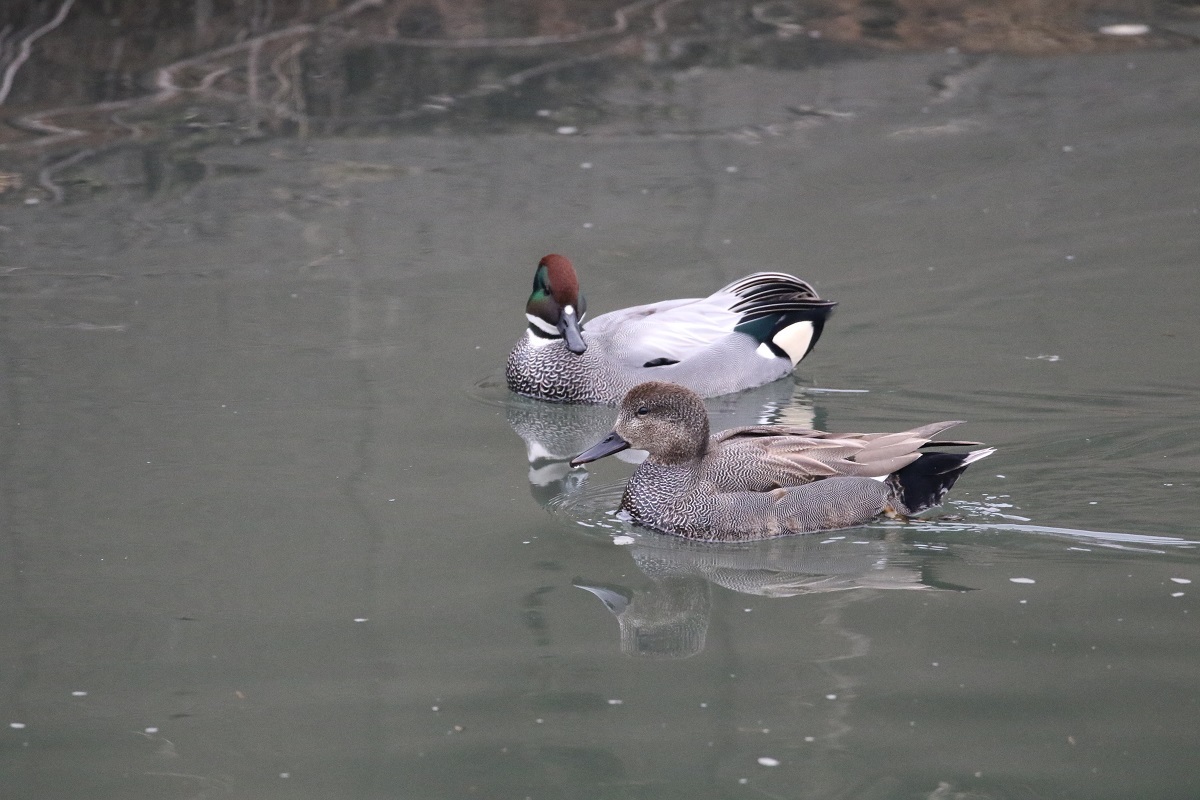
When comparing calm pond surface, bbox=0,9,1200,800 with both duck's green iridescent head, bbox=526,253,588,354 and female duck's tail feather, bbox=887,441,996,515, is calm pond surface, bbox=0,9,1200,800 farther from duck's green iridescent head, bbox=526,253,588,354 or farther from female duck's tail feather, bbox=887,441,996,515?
duck's green iridescent head, bbox=526,253,588,354

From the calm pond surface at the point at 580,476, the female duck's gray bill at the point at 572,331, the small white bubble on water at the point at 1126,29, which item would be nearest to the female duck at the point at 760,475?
the calm pond surface at the point at 580,476

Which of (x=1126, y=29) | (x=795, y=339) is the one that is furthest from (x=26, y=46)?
(x=1126, y=29)

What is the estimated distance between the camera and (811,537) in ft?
19.9

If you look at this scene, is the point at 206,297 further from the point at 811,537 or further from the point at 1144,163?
the point at 1144,163

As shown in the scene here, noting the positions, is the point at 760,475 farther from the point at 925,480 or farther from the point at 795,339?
the point at 795,339

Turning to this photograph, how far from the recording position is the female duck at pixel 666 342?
813 centimetres

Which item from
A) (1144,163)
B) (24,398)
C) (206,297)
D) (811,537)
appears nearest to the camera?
(811,537)

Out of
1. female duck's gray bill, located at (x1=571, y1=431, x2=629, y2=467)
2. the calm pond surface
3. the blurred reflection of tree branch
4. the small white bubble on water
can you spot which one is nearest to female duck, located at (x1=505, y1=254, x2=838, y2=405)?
the calm pond surface

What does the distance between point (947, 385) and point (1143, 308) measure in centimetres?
156

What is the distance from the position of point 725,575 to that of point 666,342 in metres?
2.48

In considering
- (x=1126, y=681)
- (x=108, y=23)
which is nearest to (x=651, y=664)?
(x=1126, y=681)

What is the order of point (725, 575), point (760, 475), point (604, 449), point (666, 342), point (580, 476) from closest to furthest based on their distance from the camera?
point (725, 575), point (760, 475), point (604, 449), point (580, 476), point (666, 342)

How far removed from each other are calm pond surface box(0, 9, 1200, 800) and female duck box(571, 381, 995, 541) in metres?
0.11

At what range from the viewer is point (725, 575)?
5.82 metres
